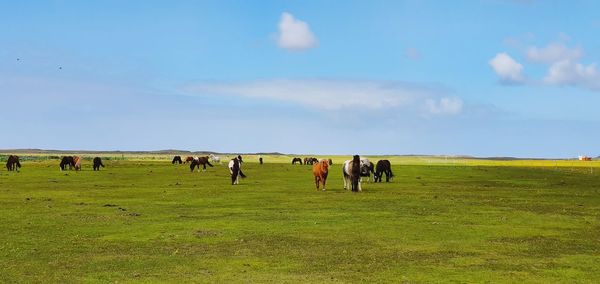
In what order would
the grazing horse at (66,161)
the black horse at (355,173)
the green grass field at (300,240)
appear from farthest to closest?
the grazing horse at (66,161), the black horse at (355,173), the green grass field at (300,240)

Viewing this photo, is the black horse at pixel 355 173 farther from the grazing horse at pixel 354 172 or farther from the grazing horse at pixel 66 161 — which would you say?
the grazing horse at pixel 66 161

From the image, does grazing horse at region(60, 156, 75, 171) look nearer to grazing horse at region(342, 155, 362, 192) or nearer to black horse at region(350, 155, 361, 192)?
grazing horse at region(342, 155, 362, 192)

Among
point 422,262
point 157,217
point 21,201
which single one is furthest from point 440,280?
point 21,201

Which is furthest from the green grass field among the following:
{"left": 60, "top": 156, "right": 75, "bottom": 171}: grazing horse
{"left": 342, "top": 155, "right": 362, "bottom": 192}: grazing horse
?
{"left": 60, "top": 156, "right": 75, "bottom": 171}: grazing horse

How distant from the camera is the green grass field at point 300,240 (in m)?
13.6

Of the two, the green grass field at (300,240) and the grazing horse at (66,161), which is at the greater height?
the grazing horse at (66,161)

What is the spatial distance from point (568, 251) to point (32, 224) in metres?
16.7

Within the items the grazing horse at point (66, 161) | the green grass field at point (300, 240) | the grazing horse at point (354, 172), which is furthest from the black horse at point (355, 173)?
the grazing horse at point (66, 161)

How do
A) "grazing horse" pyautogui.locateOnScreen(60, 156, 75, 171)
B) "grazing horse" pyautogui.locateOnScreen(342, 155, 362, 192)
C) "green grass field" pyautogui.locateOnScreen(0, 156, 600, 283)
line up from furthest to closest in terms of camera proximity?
"grazing horse" pyautogui.locateOnScreen(60, 156, 75, 171), "grazing horse" pyautogui.locateOnScreen(342, 155, 362, 192), "green grass field" pyautogui.locateOnScreen(0, 156, 600, 283)

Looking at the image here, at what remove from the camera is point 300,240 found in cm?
1814

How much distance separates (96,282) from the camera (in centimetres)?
1277

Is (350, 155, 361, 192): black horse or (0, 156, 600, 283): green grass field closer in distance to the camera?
(0, 156, 600, 283): green grass field

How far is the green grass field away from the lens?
537 inches

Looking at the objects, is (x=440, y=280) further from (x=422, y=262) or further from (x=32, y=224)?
(x=32, y=224)
